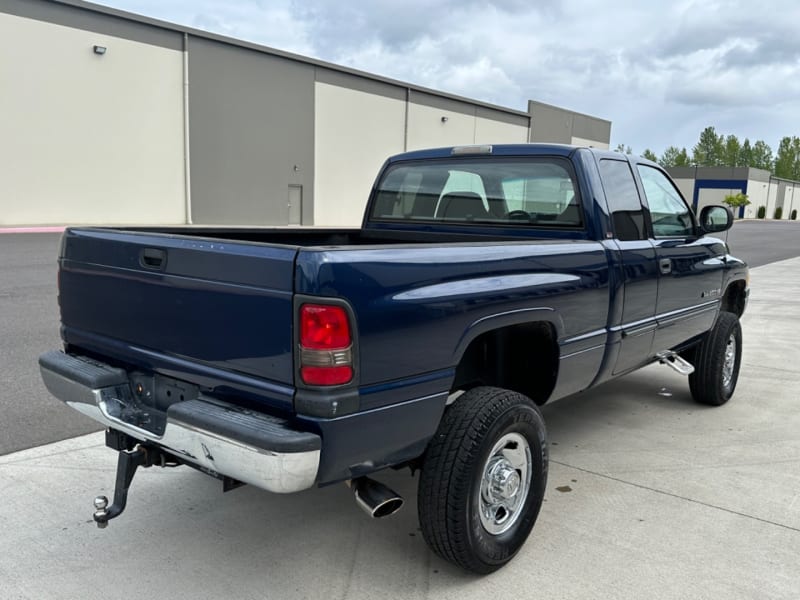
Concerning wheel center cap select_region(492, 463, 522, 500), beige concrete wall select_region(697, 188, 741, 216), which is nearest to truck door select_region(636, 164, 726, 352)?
wheel center cap select_region(492, 463, 522, 500)

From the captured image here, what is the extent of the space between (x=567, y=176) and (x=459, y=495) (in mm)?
2100

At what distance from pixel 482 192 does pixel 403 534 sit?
2196 mm

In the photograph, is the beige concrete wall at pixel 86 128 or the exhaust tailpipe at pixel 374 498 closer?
the exhaust tailpipe at pixel 374 498

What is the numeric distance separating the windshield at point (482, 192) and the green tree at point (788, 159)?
450 feet

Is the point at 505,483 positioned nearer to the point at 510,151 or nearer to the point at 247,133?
the point at 510,151

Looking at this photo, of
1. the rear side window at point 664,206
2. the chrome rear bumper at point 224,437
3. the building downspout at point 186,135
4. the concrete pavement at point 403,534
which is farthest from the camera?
the building downspout at point 186,135

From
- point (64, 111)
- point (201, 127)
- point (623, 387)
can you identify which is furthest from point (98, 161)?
point (623, 387)

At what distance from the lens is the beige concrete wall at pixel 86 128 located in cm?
2234

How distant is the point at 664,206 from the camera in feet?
16.0

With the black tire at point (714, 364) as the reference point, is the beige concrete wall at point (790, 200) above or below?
above

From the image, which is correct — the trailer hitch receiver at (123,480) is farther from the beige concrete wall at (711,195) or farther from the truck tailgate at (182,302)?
the beige concrete wall at (711,195)

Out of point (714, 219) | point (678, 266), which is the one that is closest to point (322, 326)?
point (678, 266)

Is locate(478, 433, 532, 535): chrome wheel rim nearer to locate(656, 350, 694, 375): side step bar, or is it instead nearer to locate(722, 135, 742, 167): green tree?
locate(656, 350, 694, 375): side step bar

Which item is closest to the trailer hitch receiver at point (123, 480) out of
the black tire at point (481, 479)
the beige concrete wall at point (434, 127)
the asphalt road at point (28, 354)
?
the black tire at point (481, 479)
